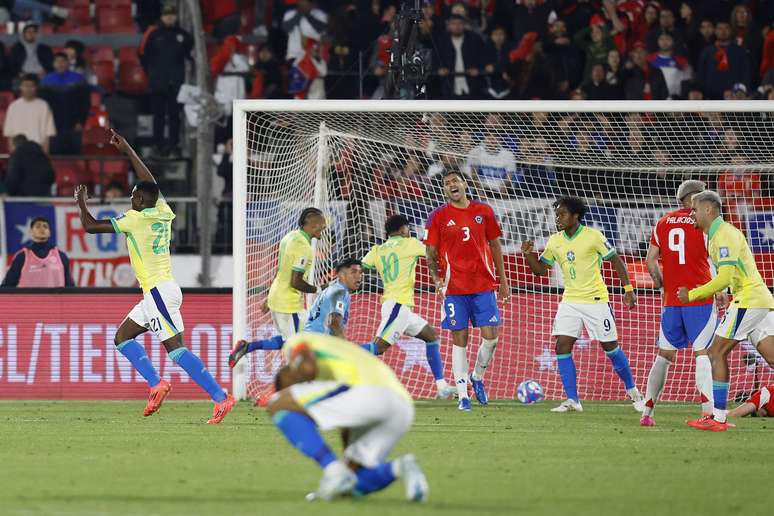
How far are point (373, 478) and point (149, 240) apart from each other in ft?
19.5

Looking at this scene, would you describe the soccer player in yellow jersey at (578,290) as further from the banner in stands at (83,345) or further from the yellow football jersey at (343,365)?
the yellow football jersey at (343,365)

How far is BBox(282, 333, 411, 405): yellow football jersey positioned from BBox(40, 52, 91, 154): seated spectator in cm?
1466

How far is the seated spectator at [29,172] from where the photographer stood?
64.5 feet

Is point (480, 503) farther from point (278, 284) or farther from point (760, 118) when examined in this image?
point (760, 118)

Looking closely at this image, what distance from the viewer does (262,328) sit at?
16.1 metres

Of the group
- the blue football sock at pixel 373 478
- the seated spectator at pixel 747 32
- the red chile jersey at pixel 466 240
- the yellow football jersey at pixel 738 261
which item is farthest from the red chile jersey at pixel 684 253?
the seated spectator at pixel 747 32

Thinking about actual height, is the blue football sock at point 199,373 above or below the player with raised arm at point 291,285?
below

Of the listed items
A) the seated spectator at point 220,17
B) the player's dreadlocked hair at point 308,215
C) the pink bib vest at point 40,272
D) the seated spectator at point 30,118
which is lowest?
the pink bib vest at point 40,272

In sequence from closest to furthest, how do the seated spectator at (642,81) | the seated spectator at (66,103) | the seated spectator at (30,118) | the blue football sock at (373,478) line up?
the blue football sock at (373,478) → the seated spectator at (642,81) → the seated spectator at (30,118) → the seated spectator at (66,103)

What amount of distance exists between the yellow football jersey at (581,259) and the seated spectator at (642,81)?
6446 millimetres

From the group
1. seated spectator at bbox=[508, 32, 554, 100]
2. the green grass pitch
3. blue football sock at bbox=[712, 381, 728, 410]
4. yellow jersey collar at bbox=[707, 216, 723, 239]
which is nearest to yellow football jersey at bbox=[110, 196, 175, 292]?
the green grass pitch

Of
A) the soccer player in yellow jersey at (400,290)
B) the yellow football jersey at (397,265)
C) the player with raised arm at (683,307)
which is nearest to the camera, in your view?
the player with raised arm at (683,307)

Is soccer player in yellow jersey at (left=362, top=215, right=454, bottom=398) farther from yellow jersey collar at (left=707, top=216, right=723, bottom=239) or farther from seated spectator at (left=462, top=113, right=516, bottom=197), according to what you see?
yellow jersey collar at (left=707, top=216, right=723, bottom=239)

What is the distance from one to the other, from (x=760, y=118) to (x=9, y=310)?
933 centimetres
